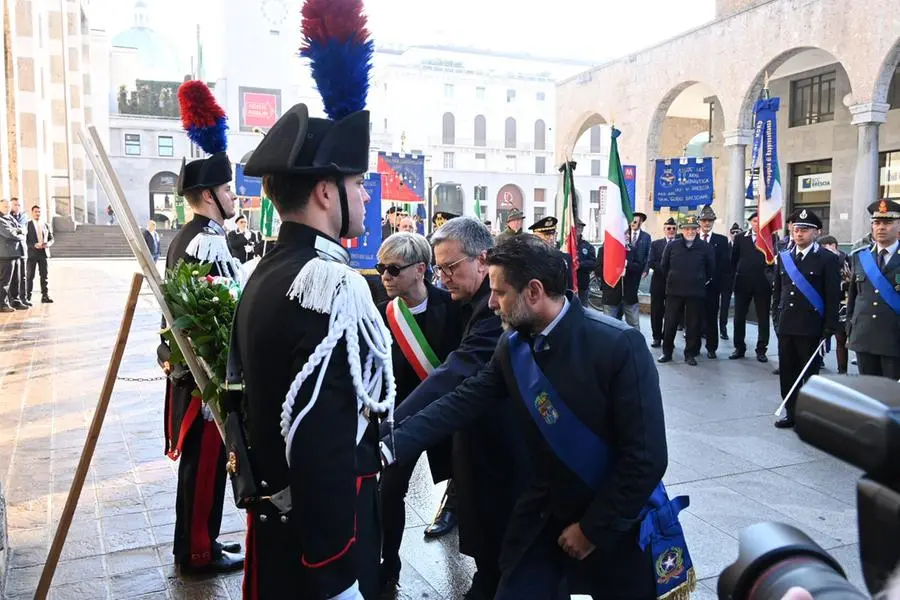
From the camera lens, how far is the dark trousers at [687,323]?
10.4 m

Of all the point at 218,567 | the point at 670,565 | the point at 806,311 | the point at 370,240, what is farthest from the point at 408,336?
the point at 370,240

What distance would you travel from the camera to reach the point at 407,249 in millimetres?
3816

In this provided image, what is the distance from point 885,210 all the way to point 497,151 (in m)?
74.7

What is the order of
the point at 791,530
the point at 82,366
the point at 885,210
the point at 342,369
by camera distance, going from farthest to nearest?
the point at 82,366 → the point at 885,210 → the point at 342,369 → the point at 791,530

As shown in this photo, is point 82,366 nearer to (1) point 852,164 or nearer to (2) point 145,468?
(2) point 145,468

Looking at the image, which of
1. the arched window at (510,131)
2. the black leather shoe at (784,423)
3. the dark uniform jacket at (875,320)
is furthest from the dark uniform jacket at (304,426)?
the arched window at (510,131)

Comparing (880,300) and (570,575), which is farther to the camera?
(880,300)

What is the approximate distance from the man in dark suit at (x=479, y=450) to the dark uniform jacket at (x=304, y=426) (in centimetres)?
108

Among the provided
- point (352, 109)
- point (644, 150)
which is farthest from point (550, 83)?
point (352, 109)

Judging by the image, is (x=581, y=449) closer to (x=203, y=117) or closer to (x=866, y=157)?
(x=203, y=117)

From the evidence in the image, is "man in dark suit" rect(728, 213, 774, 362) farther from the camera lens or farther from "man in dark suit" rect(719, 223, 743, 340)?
the camera lens

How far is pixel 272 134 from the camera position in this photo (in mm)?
2070

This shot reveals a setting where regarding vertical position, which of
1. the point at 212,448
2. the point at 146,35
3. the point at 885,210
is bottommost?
the point at 212,448

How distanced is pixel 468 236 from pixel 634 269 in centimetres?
919
